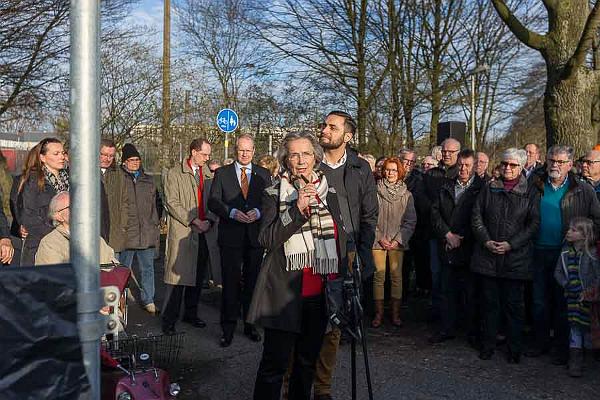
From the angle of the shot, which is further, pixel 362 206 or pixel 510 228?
pixel 510 228

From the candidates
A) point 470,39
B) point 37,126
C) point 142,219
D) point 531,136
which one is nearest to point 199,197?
point 142,219

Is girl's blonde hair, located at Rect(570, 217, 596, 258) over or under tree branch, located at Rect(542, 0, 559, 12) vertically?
under

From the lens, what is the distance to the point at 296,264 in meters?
3.98

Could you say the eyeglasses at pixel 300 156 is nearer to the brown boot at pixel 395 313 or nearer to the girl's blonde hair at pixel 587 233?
the girl's blonde hair at pixel 587 233

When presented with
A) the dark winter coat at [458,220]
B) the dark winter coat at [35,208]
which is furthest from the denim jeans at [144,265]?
the dark winter coat at [458,220]

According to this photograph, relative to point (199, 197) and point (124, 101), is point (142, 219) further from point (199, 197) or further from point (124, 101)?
point (124, 101)

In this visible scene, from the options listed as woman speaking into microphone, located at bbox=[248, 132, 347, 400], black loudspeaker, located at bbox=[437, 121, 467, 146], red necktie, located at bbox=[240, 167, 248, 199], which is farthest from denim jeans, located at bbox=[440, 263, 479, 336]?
black loudspeaker, located at bbox=[437, 121, 467, 146]

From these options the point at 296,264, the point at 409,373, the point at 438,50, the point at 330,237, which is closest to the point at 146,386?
the point at 296,264

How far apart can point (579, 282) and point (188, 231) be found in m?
3.97

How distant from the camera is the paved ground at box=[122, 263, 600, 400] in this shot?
529 centimetres

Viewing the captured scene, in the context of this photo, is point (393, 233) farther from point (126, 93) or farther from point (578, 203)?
point (126, 93)

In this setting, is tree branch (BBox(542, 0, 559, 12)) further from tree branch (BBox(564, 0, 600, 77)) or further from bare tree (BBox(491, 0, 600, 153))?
tree branch (BBox(564, 0, 600, 77))

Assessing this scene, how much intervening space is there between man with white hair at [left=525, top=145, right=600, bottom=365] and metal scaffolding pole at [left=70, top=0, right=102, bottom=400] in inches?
193

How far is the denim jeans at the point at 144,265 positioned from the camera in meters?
7.97
